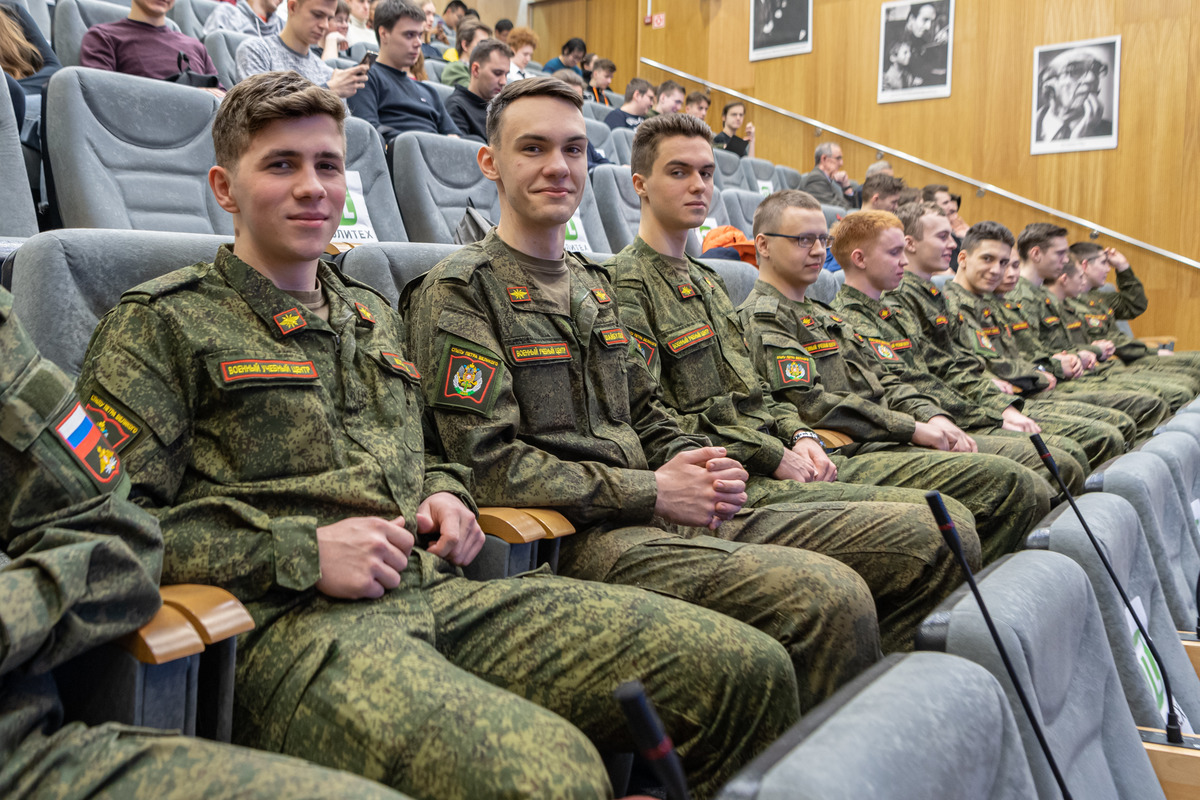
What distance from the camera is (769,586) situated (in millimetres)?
1369

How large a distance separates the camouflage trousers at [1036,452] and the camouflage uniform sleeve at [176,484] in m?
2.04

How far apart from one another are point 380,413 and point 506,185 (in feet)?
1.83

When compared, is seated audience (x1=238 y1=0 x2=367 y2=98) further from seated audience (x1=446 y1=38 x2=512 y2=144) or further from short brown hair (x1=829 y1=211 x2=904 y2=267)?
short brown hair (x1=829 y1=211 x2=904 y2=267)

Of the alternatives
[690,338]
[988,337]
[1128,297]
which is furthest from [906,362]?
[1128,297]

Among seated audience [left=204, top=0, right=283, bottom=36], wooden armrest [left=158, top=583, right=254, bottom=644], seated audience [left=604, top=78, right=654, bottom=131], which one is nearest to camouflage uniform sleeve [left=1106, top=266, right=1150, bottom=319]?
seated audience [left=604, top=78, right=654, bottom=131]

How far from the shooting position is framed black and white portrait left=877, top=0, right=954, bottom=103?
702 cm

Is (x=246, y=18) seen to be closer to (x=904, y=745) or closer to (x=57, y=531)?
(x=57, y=531)

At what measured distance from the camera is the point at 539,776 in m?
0.84

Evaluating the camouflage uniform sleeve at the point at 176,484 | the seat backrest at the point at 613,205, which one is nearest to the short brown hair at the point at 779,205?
the seat backrest at the point at 613,205

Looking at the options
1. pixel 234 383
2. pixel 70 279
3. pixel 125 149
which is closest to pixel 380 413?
pixel 234 383

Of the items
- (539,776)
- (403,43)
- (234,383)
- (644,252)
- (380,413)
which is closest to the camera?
(539,776)

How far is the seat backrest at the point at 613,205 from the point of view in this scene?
3.78 m

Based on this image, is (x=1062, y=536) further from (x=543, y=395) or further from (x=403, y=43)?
(x=403, y=43)

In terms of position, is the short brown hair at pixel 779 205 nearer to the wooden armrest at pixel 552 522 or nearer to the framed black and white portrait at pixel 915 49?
the wooden armrest at pixel 552 522
